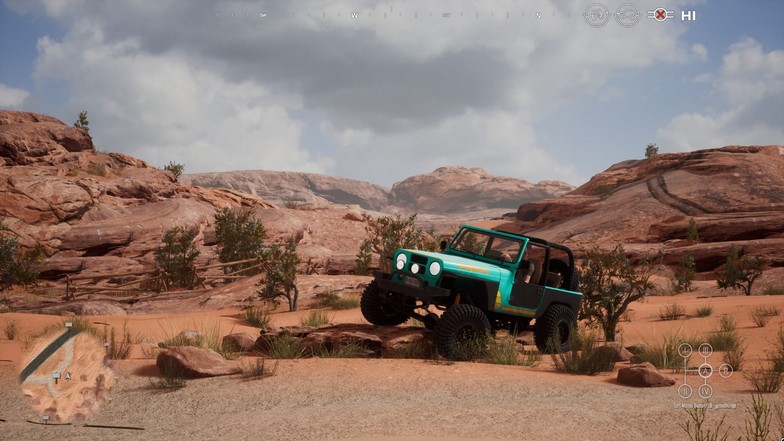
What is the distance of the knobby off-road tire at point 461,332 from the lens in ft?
32.1

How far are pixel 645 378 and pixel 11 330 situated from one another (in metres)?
12.6

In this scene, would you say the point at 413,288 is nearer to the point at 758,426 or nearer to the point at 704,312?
the point at 758,426

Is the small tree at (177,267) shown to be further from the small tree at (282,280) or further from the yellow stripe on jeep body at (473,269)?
the yellow stripe on jeep body at (473,269)

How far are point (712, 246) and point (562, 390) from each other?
30325 millimetres

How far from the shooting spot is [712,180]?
50.8 metres

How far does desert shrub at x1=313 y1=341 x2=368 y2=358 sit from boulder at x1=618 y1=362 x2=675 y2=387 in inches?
162

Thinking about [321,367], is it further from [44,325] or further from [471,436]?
[44,325]

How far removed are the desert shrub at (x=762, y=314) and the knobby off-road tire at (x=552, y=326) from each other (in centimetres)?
633

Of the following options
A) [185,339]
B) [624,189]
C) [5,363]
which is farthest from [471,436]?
[624,189]

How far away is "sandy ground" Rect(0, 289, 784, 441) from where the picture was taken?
6.31m

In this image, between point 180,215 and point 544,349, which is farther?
point 180,215

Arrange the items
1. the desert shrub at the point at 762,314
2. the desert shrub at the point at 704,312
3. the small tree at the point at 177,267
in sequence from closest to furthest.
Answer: the desert shrub at the point at 762,314 → the desert shrub at the point at 704,312 → the small tree at the point at 177,267

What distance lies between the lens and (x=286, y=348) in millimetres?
10078

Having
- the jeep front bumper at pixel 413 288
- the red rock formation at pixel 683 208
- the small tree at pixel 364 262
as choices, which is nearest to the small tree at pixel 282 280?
the small tree at pixel 364 262
